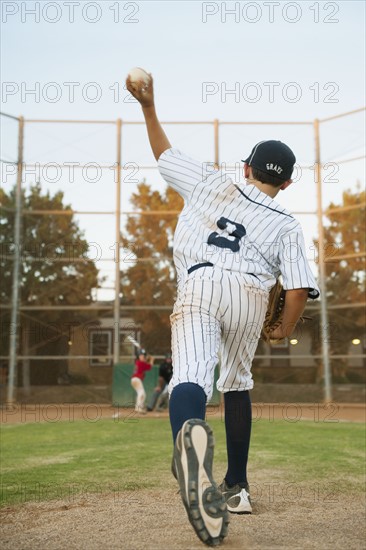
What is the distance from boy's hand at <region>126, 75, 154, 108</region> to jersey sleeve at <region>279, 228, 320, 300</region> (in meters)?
0.84

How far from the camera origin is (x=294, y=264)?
298 cm

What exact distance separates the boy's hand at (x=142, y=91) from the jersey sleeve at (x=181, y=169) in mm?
242

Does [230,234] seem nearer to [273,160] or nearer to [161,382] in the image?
[273,160]

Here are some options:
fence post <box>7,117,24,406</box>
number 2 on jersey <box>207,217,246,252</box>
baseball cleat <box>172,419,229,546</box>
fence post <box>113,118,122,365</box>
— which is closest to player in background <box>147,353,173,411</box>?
fence post <box>113,118,122,365</box>

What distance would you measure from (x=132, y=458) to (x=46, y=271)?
495 inches

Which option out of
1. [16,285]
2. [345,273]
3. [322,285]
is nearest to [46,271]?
[16,285]

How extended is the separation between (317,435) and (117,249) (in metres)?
10.2

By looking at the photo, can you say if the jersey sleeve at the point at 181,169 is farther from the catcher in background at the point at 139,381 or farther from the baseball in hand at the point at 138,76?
the catcher in background at the point at 139,381

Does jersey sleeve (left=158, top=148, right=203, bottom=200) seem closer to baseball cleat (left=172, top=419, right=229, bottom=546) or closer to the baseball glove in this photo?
the baseball glove

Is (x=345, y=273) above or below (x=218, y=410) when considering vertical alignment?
above

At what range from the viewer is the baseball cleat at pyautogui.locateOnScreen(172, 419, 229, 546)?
2.26m

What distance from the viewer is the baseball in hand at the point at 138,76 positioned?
2.85 m

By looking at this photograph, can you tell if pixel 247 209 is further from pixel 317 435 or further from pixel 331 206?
pixel 331 206

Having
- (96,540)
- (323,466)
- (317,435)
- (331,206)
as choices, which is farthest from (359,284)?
(96,540)
